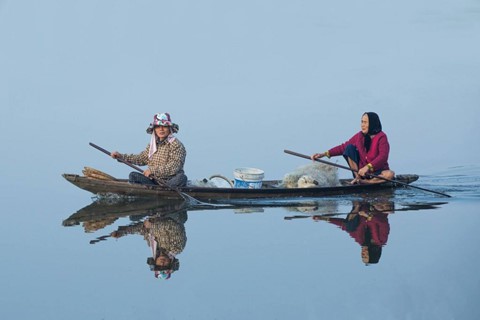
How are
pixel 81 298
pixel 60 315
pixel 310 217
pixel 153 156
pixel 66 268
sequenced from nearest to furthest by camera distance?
pixel 60 315 < pixel 81 298 < pixel 66 268 < pixel 310 217 < pixel 153 156

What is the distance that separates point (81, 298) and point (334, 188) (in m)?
5.65

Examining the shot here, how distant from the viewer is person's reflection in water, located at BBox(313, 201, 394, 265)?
31.0ft

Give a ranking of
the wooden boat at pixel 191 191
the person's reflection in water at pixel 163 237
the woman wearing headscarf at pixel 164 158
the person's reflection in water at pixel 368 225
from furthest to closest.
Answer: the wooden boat at pixel 191 191 < the woman wearing headscarf at pixel 164 158 < the person's reflection in water at pixel 368 225 < the person's reflection in water at pixel 163 237

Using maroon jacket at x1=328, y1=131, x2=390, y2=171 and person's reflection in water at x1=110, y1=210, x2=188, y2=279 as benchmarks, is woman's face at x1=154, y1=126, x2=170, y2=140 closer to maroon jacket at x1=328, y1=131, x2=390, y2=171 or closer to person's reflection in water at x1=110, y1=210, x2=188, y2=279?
person's reflection in water at x1=110, y1=210, x2=188, y2=279

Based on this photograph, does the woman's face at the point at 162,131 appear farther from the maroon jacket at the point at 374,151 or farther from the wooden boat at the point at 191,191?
the maroon jacket at the point at 374,151

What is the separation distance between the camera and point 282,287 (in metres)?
8.12

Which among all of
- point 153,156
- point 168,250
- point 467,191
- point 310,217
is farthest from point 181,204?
point 467,191

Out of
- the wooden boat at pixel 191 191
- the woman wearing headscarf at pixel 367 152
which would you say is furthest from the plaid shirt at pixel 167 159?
the woman wearing headscarf at pixel 367 152

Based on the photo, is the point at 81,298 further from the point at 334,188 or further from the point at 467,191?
the point at 467,191

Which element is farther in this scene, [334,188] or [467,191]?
[467,191]

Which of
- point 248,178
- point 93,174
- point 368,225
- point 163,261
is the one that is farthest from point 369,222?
point 93,174

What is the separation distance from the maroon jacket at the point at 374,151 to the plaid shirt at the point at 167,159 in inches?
96.6

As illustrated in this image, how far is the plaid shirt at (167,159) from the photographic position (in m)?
12.2

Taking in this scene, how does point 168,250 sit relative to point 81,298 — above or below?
above
